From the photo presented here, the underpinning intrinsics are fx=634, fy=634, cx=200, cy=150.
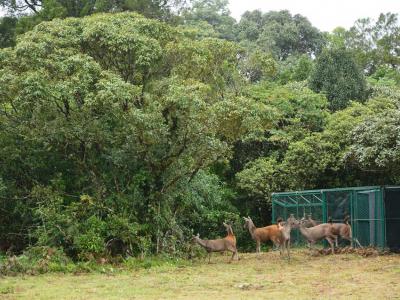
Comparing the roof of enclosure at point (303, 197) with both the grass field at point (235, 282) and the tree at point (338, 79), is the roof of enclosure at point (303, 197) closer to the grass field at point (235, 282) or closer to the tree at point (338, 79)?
the grass field at point (235, 282)

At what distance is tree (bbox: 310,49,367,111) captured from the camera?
28.3 metres

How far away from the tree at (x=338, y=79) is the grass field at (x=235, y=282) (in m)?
12.8

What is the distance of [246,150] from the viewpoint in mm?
26922

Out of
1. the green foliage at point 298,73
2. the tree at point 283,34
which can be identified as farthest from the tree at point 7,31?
the tree at point 283,34

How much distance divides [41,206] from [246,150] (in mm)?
11687

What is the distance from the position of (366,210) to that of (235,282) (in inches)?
280

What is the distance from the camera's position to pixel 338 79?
28.4 meters

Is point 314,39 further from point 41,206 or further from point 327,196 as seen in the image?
point 41,206

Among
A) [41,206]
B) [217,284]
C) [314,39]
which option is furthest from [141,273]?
[314,39]

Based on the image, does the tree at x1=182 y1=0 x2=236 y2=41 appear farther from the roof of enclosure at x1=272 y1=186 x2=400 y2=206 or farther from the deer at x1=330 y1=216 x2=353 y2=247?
the deer at x1=330 y1=216 x2=353 y2=247

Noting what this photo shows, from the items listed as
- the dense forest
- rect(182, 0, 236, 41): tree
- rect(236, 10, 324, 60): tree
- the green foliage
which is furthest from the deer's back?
rect(182, 0, 236, 41): tree

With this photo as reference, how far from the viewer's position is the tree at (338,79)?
28.3 m

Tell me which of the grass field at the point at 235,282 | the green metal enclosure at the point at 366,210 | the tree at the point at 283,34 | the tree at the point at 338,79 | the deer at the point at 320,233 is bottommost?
the grass field at the point at 235,282

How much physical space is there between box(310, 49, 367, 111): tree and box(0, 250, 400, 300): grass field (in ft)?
42.0
